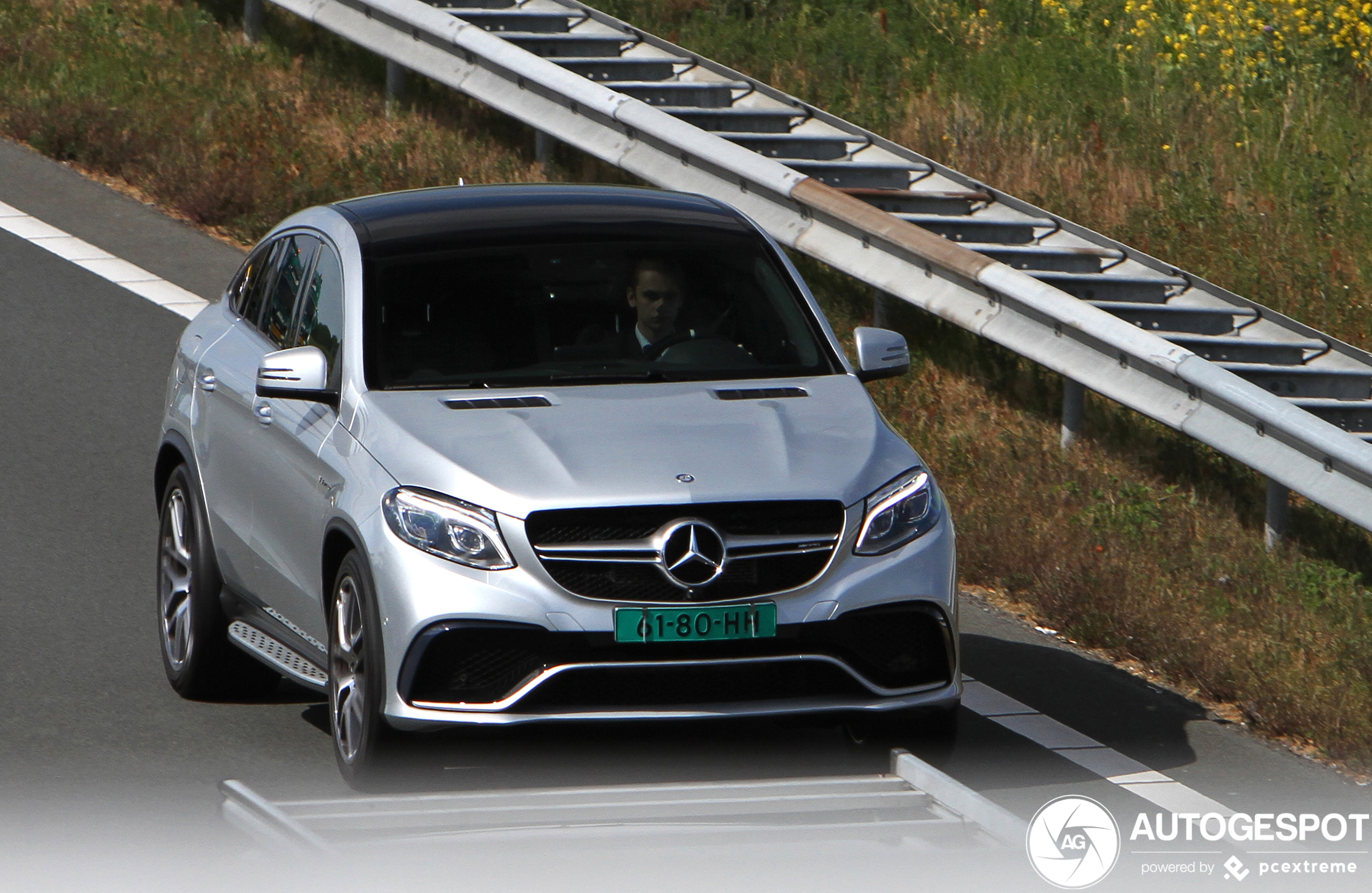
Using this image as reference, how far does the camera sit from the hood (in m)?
6.19

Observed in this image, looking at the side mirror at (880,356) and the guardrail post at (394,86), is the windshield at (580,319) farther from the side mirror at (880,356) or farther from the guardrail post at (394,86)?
the guardrail post at (394,86)

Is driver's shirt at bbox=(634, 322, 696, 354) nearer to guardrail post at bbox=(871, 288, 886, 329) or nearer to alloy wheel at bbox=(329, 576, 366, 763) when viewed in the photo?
alloy wheel at bbox=(329, 576, 366, 763)

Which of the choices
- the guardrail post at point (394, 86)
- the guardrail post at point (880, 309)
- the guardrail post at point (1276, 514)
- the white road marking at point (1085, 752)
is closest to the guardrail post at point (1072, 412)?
the guardrail post at point (1276, 514)

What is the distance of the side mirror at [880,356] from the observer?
7.32 meters

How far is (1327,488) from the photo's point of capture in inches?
345

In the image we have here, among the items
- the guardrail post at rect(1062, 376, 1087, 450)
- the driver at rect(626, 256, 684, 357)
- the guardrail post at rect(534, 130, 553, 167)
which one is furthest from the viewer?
the guardrail post at rect(534, 130, 553, 167)

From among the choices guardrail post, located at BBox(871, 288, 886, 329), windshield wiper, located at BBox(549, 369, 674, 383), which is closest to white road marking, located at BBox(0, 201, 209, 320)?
guardrail post, located at BBox(871, 288, 886, 329)

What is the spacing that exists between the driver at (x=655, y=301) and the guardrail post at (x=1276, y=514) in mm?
3181

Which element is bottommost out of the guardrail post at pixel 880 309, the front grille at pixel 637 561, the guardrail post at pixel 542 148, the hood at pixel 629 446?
the guardrail post at pixel 880 309

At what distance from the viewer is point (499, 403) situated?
6777mm

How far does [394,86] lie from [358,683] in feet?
31.1

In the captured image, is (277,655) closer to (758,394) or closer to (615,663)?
(615,663)

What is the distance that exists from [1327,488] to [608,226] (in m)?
3.17

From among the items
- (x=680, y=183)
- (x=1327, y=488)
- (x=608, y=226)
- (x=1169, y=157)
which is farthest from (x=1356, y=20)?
(x=608, y=226)
